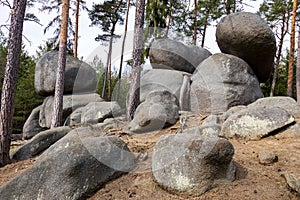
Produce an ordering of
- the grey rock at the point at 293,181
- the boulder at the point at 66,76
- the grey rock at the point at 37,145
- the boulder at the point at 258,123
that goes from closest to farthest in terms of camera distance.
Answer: the grey rock at the point at 293,181, the boulder at the point at 258,123, the grey rock at the point at 37,145, the boulder at the point at 66,76

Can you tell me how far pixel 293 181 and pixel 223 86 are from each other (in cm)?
556

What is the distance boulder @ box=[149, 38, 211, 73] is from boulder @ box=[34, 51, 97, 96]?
346cm

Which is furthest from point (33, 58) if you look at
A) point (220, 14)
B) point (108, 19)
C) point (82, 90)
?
point (220, 14)

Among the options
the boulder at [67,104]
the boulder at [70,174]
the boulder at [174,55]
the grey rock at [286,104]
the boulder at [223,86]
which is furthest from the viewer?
the boulder at [67,104]

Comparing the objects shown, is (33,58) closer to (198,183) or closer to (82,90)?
(82,90)

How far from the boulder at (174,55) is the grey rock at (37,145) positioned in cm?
571

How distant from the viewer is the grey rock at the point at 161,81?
933cm

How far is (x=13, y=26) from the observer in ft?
18.3

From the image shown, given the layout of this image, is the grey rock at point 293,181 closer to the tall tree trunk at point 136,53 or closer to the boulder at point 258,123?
the boulder at point 258,123

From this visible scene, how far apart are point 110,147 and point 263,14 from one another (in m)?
12.3

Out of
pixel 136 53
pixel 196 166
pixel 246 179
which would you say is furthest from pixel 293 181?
pixel 136 53

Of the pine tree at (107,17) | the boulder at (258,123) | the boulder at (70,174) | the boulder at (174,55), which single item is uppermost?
A: the pine tree at (107,17)

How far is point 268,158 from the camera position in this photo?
3.89 metres

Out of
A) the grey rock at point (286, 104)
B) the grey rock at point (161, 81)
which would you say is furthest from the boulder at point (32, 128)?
the grey rock at point (286, 104)
